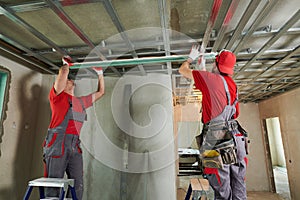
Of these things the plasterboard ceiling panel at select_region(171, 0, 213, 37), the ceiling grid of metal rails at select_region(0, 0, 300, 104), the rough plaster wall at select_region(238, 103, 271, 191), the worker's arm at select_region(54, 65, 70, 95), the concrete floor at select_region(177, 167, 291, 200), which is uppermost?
the plasterboard ceiling panel at select_region(171, 0, 213, 37)

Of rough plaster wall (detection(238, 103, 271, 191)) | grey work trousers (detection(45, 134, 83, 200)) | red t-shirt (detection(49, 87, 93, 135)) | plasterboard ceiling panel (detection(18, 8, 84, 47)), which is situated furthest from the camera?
rough plaster wall (detection(238, 103, 271, 191))

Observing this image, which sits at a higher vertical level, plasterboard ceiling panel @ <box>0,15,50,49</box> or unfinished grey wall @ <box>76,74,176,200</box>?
plasterboard ceiling panel @ <box>0,15,50,49</box>

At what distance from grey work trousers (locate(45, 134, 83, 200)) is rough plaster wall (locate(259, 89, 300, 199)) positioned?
13.8ft

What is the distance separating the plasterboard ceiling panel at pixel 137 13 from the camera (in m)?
1.34

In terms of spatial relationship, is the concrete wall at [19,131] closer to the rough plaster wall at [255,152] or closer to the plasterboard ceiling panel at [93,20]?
the plasterboard ceiling panel at [93,20]

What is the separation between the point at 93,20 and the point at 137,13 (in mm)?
388

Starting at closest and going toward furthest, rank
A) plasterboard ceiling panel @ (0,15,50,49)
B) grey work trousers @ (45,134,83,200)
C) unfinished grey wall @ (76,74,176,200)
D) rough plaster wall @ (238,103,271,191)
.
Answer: plasterboard ceiling panel @ (0,15,50,49)
grey work trousers @ (45,134,83,200)
unfinished grey wall @ (76,74,176,200)
rough plaster wall @ (238,103,271,191)

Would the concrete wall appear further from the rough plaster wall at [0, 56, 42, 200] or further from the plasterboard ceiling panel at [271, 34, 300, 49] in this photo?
the plasterboard ceiling panel at [271, 34, 300, 49]

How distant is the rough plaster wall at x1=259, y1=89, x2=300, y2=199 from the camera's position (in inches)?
151

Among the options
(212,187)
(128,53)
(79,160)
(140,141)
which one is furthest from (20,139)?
(212,187)

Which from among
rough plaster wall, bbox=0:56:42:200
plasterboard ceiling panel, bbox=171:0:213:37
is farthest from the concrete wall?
plasterboard ceiling panel, bbox=171:0:213:37

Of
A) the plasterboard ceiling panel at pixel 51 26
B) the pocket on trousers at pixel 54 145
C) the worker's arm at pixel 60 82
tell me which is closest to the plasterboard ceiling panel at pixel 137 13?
the plasterboard ceiling panel at pixel 51 26

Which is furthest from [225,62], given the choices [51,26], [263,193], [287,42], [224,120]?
[263,193]

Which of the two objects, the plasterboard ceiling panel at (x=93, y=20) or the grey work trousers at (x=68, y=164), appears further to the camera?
the grey work trousers at (x=68, y=164)
